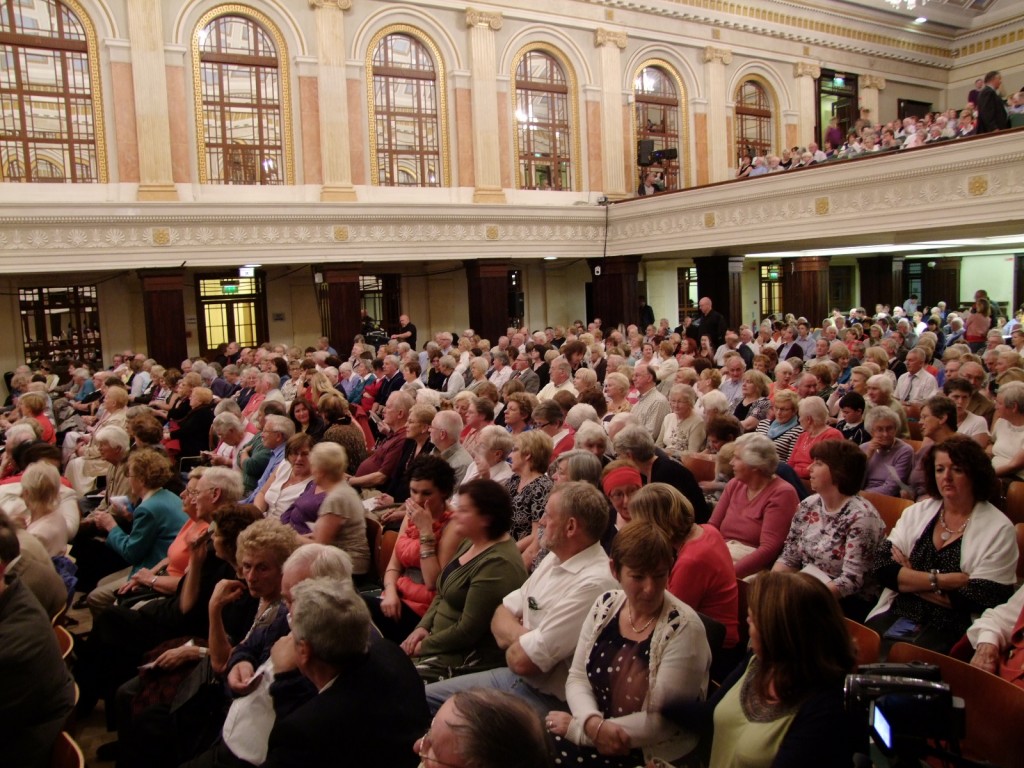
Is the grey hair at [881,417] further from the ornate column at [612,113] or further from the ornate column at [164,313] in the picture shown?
the ornate column at [612,113]

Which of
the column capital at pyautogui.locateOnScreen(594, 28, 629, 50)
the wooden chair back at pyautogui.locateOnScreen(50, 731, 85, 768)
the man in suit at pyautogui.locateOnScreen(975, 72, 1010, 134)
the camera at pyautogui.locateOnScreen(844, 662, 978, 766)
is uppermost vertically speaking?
the column capital at pyautogui.locateOnScreen(594, 28, 629, 50)

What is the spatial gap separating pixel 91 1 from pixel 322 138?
13.4ft

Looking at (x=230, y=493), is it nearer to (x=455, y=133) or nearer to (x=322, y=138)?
(x=322, y=138)

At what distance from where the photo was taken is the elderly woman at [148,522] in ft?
13.7

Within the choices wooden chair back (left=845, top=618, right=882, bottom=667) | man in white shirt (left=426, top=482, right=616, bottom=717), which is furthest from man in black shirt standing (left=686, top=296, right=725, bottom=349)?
wooden chair back (left=845, top=618, right=882, bottom=667)

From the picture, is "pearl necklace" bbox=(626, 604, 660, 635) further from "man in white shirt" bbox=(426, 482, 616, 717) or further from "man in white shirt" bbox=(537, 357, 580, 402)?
"man in white shirt" bbox=(537, 357, 580, 402)

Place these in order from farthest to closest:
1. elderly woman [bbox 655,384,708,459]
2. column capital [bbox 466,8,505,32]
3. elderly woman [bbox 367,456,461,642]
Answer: column capital [bbox 466,8,505,32]
elderly woman [bbox 655,384,708,459]
elderly woman [bbox 367,456,461,642]

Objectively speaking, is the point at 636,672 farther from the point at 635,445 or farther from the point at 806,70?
the point at 806,70

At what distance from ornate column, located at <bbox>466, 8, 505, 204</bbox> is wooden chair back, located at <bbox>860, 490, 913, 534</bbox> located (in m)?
12.9

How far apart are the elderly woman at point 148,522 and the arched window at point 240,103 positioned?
11.1 m

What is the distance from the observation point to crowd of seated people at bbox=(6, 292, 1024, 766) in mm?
2309

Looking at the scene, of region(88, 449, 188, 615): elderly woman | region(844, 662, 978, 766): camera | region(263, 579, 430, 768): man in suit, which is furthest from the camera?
region(88, 449, 188, 615): elderly woman

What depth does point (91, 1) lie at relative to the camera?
12836 mm

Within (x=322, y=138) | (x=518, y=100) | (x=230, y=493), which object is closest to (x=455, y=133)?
(x=518, y=100)
